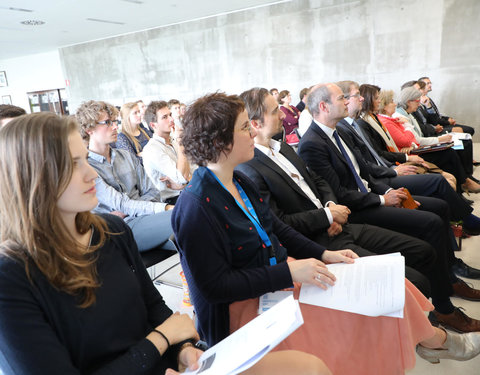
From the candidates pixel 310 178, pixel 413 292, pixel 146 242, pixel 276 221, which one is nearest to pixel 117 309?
pixel 276 221

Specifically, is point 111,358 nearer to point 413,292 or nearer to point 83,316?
point 83,316

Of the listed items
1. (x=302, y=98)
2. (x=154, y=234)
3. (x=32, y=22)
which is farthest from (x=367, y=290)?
(x=32, y=22)

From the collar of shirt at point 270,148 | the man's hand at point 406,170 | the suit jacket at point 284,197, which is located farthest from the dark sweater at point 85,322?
the man's hand at point 406,170

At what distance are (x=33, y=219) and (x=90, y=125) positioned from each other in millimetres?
1821

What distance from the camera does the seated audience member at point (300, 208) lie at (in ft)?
6.24

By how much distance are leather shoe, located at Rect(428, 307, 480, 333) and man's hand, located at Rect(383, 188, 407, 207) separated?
78 cm

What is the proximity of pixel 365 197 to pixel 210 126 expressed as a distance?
142 cm

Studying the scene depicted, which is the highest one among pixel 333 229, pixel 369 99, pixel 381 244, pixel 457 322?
pixel 369 99

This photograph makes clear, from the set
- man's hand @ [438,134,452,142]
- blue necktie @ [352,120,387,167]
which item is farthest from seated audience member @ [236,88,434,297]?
man's hand @ [438,134,452,142]

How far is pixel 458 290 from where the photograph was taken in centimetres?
220

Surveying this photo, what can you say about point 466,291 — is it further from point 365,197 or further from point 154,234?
point 154,234

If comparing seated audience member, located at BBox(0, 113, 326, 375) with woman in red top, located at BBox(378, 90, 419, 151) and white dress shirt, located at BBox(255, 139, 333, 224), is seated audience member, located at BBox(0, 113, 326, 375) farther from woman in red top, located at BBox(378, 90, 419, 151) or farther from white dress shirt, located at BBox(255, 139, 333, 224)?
woman in red top, located at BBox(378, 90, 419, 151)

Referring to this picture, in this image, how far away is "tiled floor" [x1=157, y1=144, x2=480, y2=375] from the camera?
1699mm

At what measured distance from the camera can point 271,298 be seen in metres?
1.31
